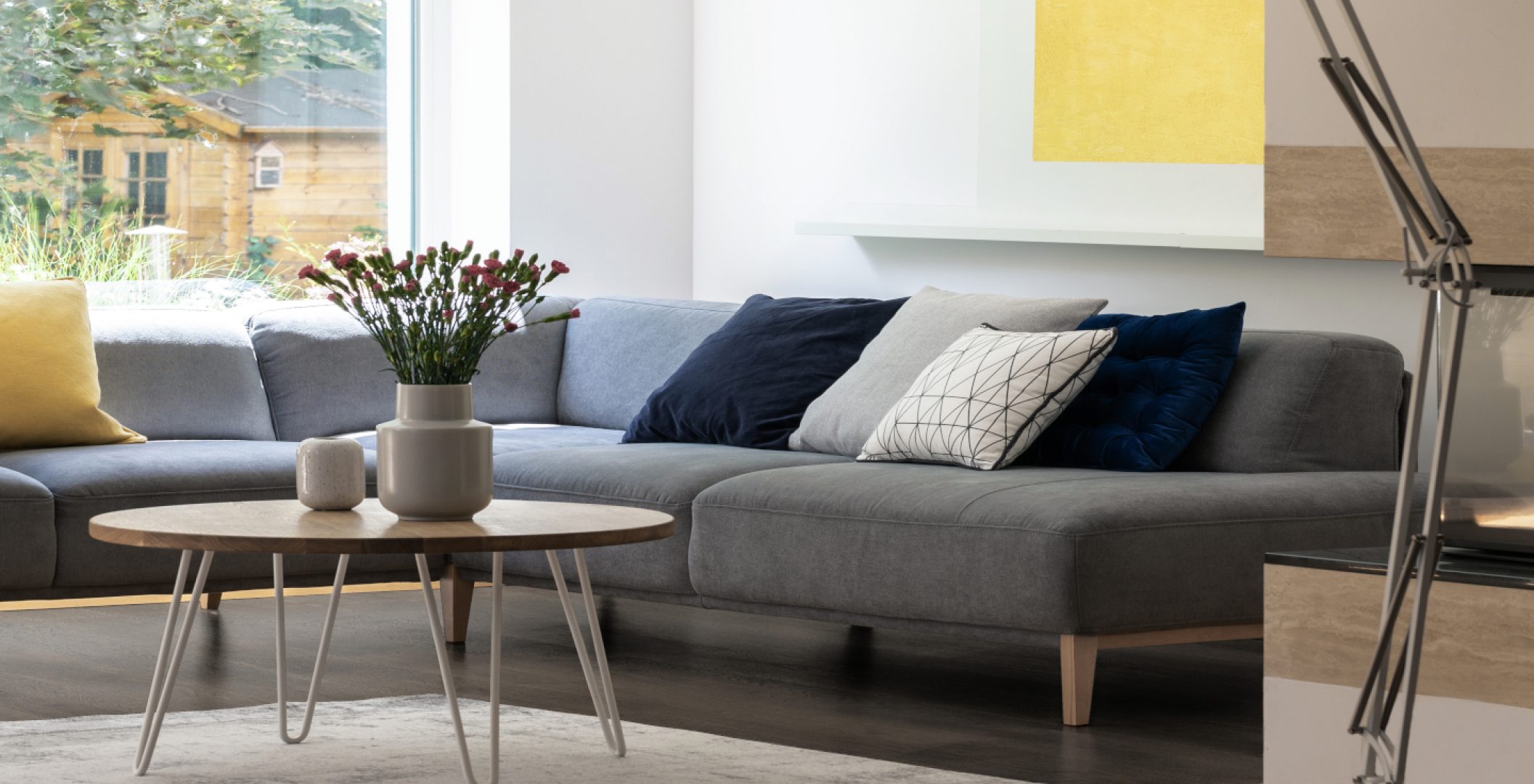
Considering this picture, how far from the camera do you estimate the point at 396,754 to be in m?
3.08

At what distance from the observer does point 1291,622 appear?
80.9 inches

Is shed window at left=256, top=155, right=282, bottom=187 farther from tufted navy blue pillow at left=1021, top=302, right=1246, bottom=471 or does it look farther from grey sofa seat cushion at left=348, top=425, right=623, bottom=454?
tufted navy blue pillow at left=1021, top=302, right=1246, bottom=471

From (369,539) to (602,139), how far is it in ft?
10.9

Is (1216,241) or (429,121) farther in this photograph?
(429,121)

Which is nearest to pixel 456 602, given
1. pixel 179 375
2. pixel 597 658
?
pixel 179 375

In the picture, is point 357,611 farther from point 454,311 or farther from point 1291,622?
point 1291,622

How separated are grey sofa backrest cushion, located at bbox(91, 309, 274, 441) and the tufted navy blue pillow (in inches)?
77.7

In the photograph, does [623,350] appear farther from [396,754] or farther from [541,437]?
[396,754]

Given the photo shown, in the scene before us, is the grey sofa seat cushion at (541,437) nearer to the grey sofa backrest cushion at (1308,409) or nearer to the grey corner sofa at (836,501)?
the grey corner sofa at (836,501)

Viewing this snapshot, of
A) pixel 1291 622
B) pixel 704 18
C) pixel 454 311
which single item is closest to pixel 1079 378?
pixel 454 311

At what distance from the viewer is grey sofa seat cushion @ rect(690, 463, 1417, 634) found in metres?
3.34

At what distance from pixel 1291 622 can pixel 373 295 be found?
147cm

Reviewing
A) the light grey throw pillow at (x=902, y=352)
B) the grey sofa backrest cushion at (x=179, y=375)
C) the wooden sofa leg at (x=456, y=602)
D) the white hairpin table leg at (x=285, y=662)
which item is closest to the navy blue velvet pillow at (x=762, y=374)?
the light grey throw pillow at (x=902, y=352)

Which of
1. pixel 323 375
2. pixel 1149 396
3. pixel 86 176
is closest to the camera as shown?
pixel 1149 396
